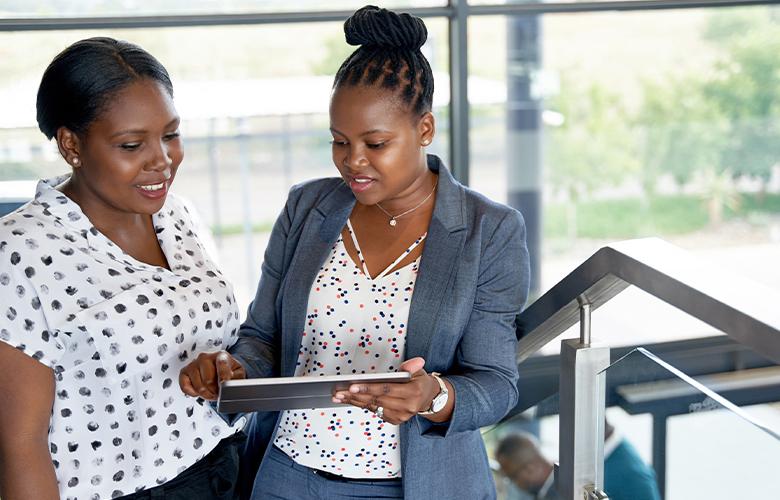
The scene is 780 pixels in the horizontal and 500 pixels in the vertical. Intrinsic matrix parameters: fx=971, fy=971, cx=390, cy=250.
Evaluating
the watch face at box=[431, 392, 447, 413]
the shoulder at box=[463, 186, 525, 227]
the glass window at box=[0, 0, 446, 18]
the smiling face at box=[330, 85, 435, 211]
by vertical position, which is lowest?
the watch face at box=[431, 392, 447, 413]

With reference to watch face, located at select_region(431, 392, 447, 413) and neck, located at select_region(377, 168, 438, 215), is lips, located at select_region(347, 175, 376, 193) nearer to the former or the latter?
neck, located at select_region(377, 168, 438, 215)

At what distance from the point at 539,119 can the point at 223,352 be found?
8.18 feet

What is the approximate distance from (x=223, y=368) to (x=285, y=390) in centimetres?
30

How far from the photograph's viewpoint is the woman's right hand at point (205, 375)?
2049 millimetres

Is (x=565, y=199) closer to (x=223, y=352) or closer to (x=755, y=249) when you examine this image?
(x=755, y=249)

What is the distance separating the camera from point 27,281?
6.27ft

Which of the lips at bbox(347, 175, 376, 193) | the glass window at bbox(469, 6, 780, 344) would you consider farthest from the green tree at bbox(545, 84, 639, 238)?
the lips at bbox(347, 175, 376, 193)

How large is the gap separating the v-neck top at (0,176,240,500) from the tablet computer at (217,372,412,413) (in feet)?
0.87

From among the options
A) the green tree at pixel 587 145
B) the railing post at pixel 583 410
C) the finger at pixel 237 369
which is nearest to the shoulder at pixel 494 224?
the railing post at pixel 583 410

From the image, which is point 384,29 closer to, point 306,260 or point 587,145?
point 306,260

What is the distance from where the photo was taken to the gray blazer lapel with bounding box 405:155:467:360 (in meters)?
2.20

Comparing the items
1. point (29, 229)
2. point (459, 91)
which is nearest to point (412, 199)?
point (29, 229)

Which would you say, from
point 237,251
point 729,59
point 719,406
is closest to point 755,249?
point 729,59

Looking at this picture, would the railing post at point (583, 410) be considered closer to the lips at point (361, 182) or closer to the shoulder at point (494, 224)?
the shoulder at point (494, 224)
